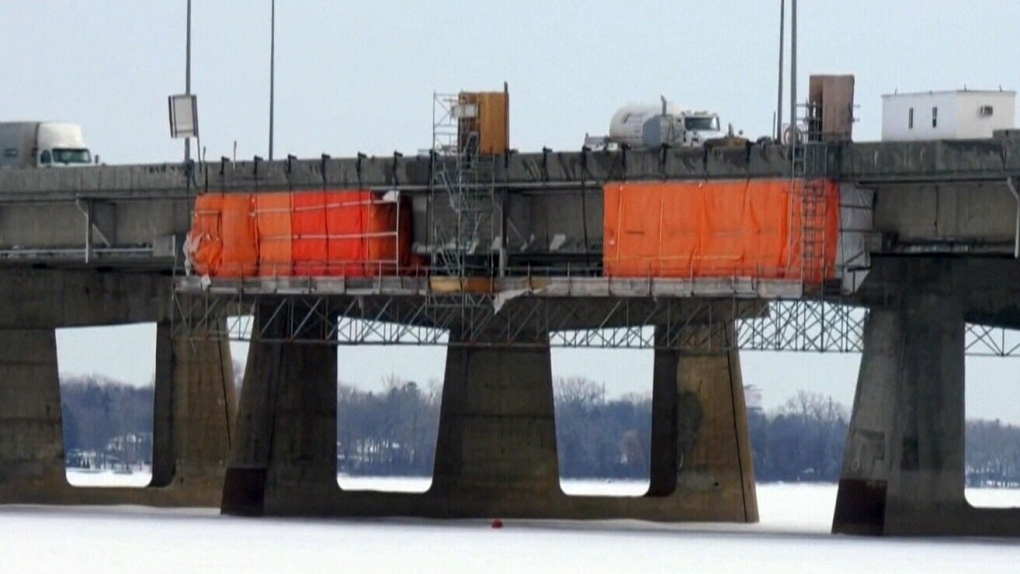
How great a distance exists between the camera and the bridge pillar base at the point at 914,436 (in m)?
79.9

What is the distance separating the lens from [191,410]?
10600 centimetres

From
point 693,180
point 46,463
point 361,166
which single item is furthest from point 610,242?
point 46,463

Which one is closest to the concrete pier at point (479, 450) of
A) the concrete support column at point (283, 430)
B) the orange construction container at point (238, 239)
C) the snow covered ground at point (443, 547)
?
the concrete support column at point (283, 430)

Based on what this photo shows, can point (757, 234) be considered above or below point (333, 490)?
above

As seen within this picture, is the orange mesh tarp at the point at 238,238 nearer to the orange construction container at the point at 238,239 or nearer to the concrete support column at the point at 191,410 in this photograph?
the orange construction container at the point at 238,239

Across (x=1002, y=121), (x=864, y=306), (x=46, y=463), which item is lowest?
(x=46, y=463)

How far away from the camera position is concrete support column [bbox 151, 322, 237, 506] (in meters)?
105

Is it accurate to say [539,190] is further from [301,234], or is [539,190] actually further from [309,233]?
[301,234]

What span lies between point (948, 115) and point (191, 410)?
3653 cm

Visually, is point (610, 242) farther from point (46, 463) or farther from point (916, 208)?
point (46, 463)

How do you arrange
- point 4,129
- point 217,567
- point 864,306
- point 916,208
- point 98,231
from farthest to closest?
point 4,129
point 98,231
point 864,306
point 916,208
point 217,567

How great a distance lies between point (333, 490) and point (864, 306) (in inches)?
775

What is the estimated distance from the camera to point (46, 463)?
10281 cm

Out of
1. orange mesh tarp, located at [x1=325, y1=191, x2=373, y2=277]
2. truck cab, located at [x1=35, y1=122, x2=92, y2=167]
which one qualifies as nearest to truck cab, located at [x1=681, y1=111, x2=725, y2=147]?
orange mesh tarp, located at [x1=325, y1=191, x2=373, y2=277]
